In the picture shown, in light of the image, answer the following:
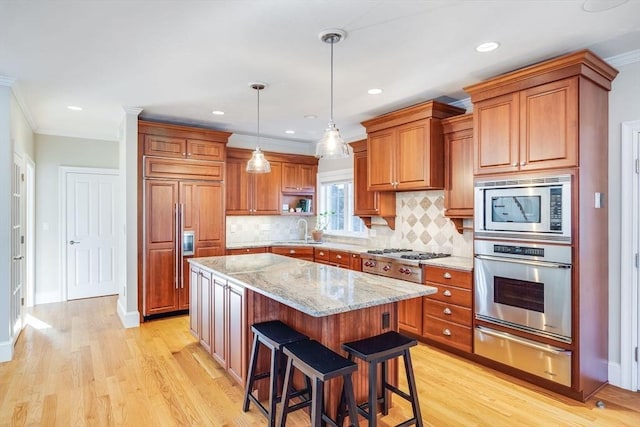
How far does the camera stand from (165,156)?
4.78 meters

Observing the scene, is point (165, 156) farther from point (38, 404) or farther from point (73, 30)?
point (38, 404)

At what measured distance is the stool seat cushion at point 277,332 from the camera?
2.27 metres

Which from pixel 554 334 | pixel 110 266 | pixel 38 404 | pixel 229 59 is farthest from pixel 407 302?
pixel 110 266

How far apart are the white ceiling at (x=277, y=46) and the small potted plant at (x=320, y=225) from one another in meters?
2.45

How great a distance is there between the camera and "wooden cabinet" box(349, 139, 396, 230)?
4.84 m

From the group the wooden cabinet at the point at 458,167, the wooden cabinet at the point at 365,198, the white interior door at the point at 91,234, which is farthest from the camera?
the white interior door at the point at 91,234

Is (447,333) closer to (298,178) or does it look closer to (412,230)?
(412,230)

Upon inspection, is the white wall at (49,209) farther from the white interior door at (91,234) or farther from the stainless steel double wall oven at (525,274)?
the stainless steel double wall oven at (525,274)

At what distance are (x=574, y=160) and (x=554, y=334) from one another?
1.30 meters

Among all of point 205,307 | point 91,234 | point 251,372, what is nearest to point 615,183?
point 251,372

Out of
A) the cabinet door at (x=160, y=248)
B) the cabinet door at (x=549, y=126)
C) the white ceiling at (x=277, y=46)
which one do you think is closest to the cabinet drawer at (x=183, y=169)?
the cabinet door at (x=160, y=248)

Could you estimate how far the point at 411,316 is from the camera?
13.1 ft

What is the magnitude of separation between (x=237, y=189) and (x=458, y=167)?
10.8 feet

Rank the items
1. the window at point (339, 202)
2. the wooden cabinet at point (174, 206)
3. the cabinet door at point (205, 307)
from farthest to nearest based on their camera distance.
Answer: the window at point (339, 202)
the wooden cabinet at point (174, 206)
the cabinet door at point (205, 307)
